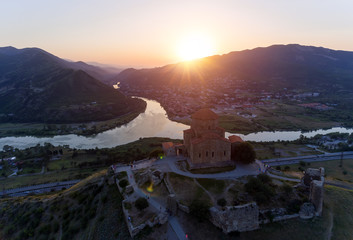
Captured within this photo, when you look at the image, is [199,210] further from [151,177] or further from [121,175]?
[121,175]

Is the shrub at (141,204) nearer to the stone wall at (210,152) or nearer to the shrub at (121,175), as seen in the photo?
the shrub at (121,175)

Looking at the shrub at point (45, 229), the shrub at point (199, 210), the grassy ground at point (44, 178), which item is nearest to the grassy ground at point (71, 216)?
the shrub at point (45, 229)

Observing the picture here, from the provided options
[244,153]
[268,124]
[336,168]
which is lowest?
[268,124]

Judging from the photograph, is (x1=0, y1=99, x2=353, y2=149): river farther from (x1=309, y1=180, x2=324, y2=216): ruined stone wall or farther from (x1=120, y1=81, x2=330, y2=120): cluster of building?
(x1=309, y1=180, x2=324, y2=216): ruined stone wall

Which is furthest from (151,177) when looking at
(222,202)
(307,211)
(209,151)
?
(307,211)

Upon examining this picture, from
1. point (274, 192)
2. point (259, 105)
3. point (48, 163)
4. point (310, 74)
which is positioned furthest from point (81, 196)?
point (310, 74)

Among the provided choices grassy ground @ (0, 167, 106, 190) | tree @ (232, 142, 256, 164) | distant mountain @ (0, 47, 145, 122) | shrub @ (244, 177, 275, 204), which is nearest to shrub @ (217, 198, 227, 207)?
shrub @ (244, 177, 275, 204)
